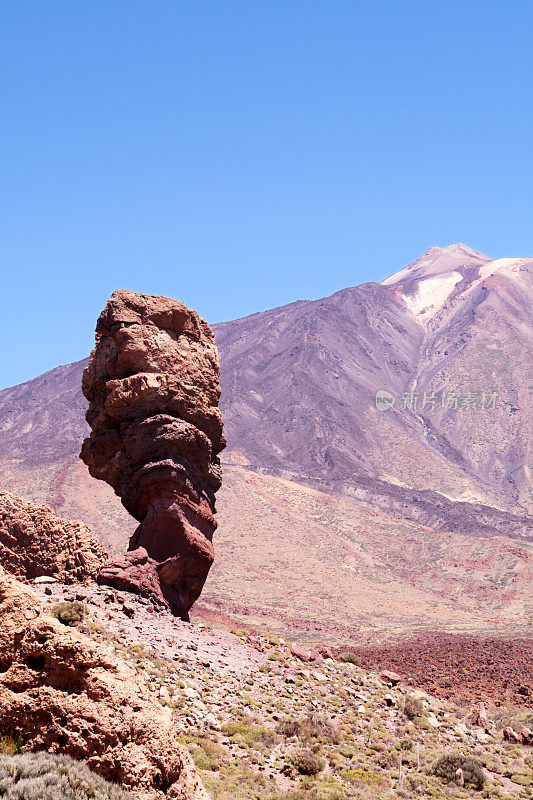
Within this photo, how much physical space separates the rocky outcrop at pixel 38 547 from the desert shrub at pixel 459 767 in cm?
943

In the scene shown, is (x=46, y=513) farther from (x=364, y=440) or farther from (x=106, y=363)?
(x=364, y=440)

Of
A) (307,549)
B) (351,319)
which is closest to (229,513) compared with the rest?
(307,549)

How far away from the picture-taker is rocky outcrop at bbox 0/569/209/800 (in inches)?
282

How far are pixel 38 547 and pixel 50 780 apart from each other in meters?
13.6

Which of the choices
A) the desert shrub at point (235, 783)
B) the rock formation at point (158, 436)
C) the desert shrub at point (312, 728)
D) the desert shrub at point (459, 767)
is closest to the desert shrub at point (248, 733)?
the desert shrub at point (312, 728)

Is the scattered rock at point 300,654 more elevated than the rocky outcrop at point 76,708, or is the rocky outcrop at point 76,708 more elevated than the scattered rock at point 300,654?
the rocky outcrop at point 76,708

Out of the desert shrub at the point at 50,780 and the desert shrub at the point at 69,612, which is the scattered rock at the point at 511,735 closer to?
the desert shrub at the point at 69,612

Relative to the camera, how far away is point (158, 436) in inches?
771

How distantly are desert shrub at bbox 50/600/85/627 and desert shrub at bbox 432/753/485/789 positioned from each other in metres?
8.09

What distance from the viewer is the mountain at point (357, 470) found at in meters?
65.1

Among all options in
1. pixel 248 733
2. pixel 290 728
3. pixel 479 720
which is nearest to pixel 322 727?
pixel 290 728

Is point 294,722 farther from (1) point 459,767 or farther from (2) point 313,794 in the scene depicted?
(1) point 459,767

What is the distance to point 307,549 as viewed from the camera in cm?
7581

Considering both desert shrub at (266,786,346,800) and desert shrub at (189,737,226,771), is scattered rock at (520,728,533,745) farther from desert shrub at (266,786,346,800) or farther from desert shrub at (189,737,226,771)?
desert shrub at (189,737,226,771)
